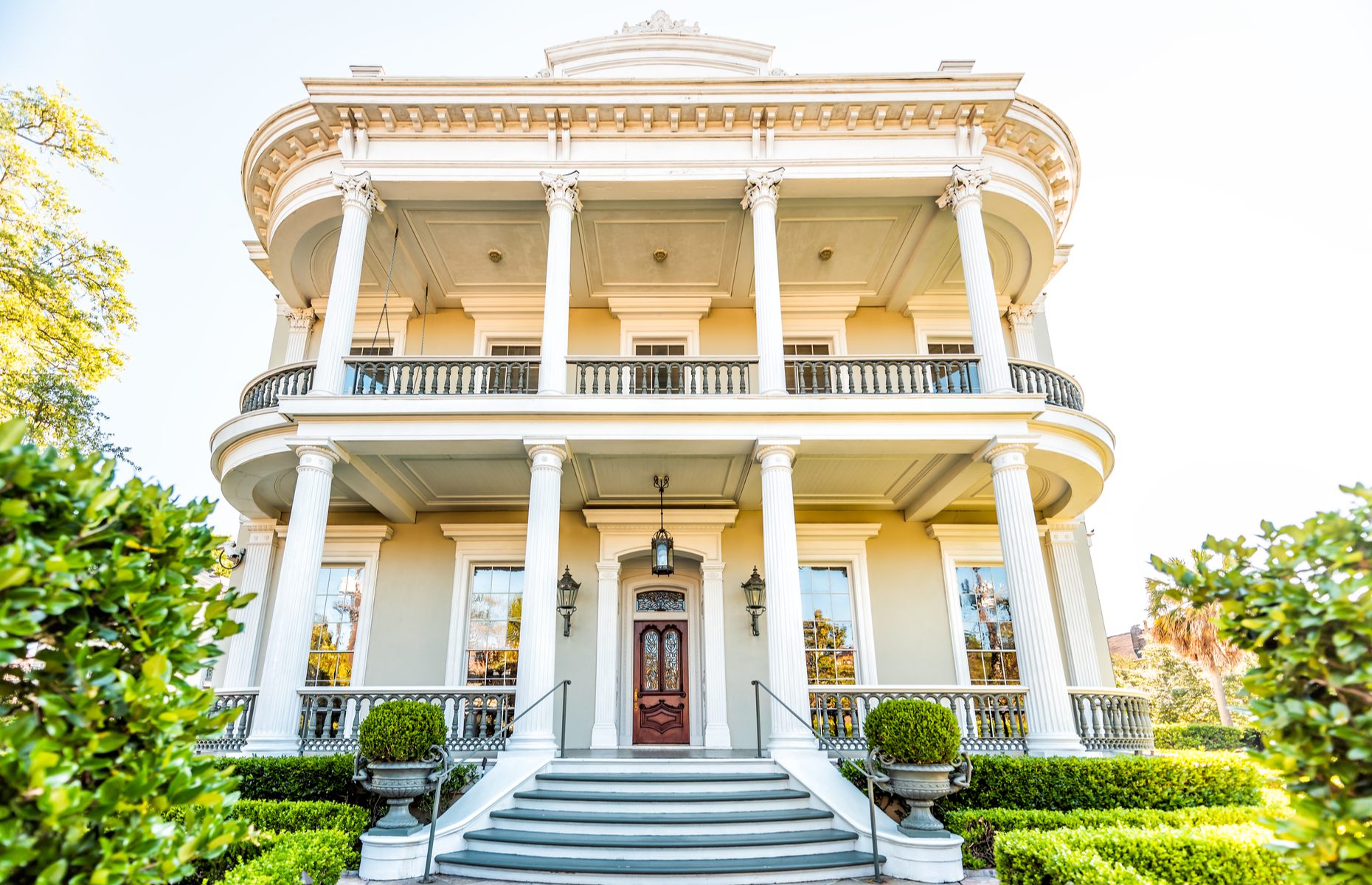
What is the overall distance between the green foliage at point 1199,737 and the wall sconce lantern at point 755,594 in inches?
606

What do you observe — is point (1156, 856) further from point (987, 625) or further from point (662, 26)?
point (662, 26)

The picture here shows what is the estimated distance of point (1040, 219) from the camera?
10406mm

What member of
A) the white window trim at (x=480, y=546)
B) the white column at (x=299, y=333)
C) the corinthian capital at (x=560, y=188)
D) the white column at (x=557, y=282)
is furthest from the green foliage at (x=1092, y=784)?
the white column at (x=299, y=333)

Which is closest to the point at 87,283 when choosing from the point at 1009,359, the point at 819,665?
the point at 819,665

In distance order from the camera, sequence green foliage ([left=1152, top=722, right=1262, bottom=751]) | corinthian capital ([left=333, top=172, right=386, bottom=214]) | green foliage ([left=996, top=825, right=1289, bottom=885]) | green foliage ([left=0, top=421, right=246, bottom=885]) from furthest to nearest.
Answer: green foliage ([left=1152, top=722, right=1262, bottom=751])
corinthian capital ([left=333, top=172, right=386, bottom=214])
green foliage ([left=996, top=825, right=1289, bottom=885])
green foliage ([left=0, top=421, right=246, bottom=885])

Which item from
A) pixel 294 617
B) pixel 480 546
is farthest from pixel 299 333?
pixel 294 617

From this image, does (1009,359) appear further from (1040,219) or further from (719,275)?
(719,275)

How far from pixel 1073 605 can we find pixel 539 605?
8.56 meters

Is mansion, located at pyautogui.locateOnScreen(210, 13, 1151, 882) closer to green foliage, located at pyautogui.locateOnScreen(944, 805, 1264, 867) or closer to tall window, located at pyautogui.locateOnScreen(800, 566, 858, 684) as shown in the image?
tall window, located at pyautogui.locateOnScreen(800, 566, 858, 684)

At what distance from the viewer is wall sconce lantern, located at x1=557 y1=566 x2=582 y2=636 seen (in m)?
11.0

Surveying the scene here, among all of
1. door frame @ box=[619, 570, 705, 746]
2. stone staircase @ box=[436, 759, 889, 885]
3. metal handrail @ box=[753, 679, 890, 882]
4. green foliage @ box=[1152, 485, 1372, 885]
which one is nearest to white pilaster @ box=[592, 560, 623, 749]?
door frame @ box=[619, 570, 705, 746]

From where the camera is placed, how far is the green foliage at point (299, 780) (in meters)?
6.88

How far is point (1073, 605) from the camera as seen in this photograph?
11.0 metres

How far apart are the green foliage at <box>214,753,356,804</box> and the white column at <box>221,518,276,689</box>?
409 cm
